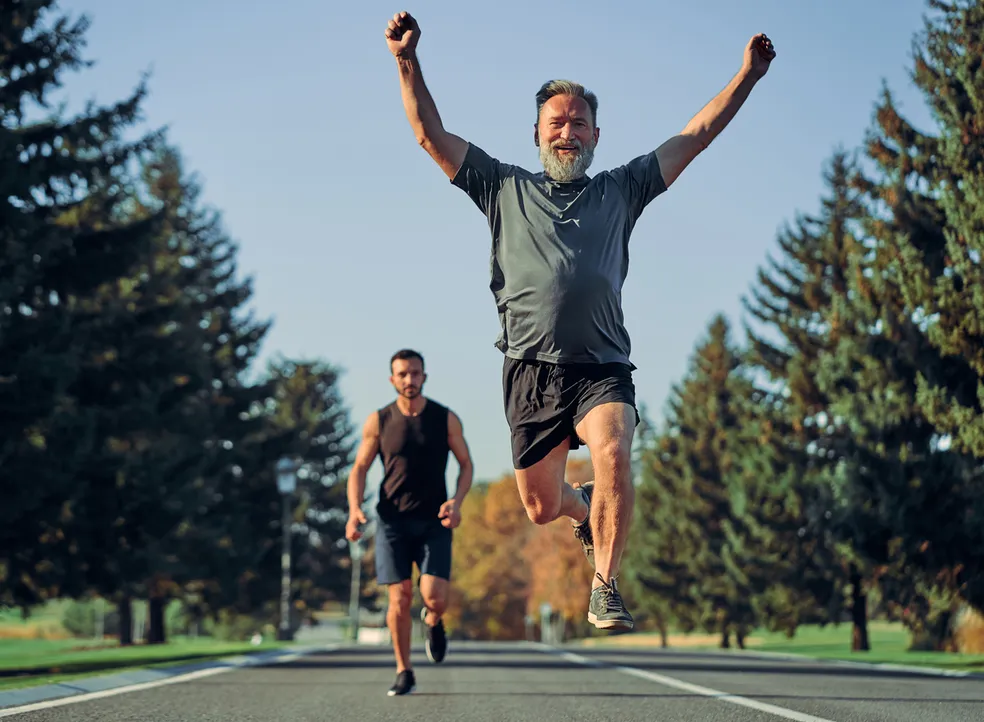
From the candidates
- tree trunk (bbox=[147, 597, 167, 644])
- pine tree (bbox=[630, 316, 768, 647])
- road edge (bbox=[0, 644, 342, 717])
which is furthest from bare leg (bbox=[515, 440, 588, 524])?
pine tree (bbox=[630, 316, 768, 647])

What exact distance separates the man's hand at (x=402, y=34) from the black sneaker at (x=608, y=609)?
99.8 inches

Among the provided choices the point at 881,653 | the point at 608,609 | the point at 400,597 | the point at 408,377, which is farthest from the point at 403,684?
the point at 881,653

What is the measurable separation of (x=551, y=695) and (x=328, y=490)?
227ft

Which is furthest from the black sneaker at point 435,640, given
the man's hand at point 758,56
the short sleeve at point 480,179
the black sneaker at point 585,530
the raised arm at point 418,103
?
the man's hand at point 758,56

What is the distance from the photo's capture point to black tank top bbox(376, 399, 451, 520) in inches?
435

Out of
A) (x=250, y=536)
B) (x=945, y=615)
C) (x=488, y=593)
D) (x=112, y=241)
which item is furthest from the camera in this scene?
(x=488, y=593)

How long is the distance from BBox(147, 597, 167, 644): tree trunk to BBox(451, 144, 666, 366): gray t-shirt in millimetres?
36022

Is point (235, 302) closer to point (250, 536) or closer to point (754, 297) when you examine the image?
point (250, 536)

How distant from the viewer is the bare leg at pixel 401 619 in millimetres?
10984

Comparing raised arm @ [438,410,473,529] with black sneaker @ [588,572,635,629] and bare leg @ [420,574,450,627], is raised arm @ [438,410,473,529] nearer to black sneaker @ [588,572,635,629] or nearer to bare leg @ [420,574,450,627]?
bare leg @ [420,574,450,627]

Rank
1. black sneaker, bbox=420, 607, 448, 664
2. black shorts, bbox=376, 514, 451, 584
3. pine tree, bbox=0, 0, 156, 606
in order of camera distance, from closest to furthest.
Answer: black shorts, bbox=376, 514, 451, 584 → black sneaker, bbox=420, 607, 448, 664 → pine tree, bbox=0, 0, 156, 606

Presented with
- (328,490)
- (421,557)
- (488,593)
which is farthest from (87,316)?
(488,593)

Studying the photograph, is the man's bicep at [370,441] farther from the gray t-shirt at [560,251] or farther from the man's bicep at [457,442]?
the gray t-shirt at [560,251]

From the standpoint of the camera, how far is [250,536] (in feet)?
149
